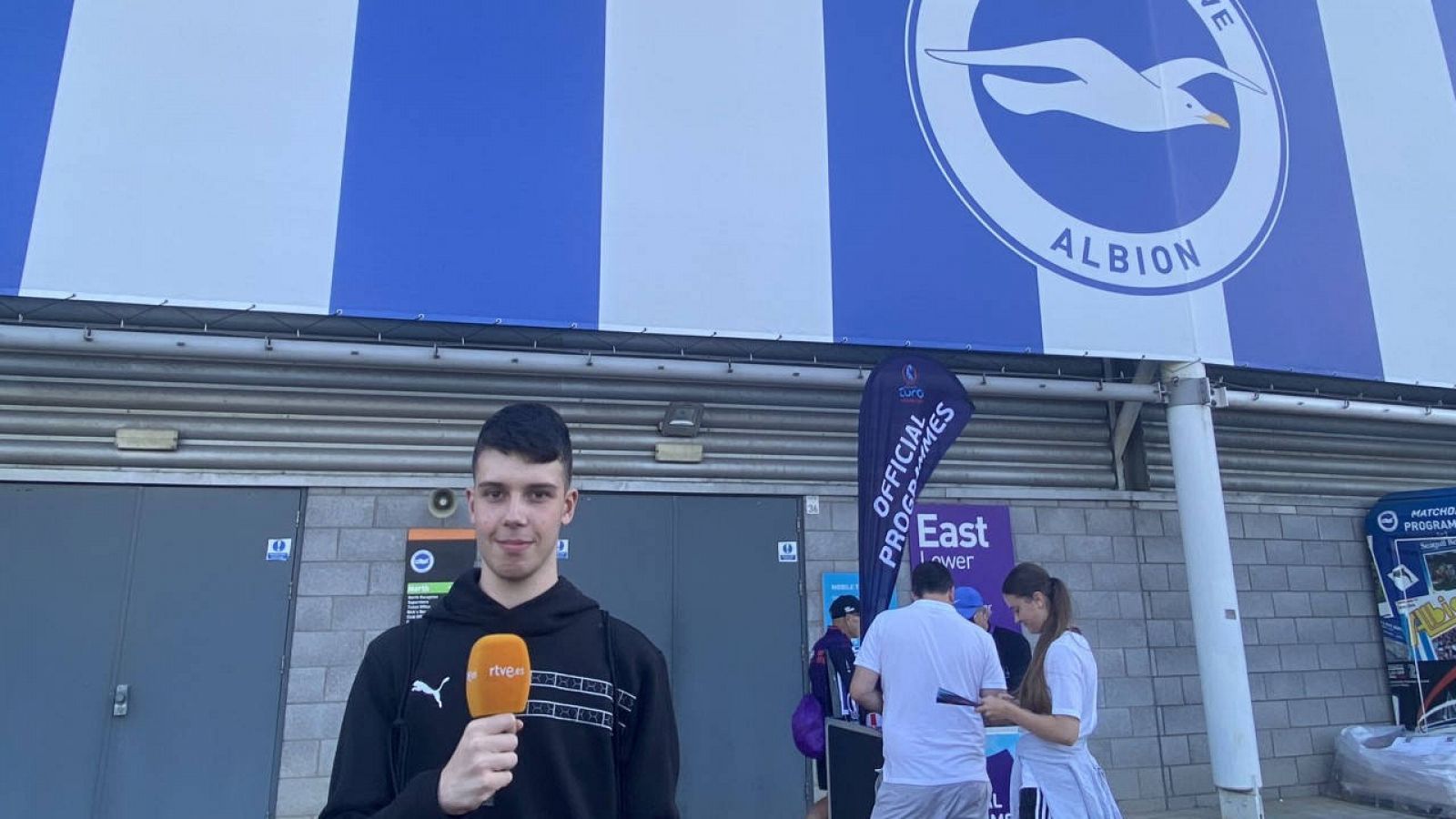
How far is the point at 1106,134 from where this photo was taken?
727cm

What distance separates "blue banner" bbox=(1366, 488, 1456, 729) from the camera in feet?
25.9

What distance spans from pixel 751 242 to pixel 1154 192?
11.4ft

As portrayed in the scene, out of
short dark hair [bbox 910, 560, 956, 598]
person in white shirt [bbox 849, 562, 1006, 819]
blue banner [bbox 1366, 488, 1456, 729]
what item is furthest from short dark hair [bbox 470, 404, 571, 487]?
blue banner [bbox 1366, 488, 1456, 729]

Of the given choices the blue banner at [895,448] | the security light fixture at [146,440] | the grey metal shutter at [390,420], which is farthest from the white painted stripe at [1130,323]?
the security light fixture at [146,440]

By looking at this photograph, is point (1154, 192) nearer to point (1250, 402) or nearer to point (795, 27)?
point (1250, 402)

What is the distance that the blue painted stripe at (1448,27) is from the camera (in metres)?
8.70

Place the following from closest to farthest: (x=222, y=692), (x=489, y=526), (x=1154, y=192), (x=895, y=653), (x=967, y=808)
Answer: (x=489, y=526), (x=967, y=808), (x=895, y=653), (x=222, y=692), (x=1154, y=192)

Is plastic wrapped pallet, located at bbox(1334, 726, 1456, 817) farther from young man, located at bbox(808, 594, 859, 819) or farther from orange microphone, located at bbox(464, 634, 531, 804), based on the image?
orange microphone, located at bbox(464, 634, 531, 804)

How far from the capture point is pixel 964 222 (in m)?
6.78

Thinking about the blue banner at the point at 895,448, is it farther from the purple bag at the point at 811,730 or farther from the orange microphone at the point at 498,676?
the orange microphone at the point at 498,676

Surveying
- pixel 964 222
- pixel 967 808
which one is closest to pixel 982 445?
pixel 964 222

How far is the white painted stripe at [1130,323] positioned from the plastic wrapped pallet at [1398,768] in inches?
144

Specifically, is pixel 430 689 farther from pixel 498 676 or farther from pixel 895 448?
pixel 895 448

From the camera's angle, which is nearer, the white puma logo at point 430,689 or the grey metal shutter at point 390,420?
the white puma logo at point 430,689
